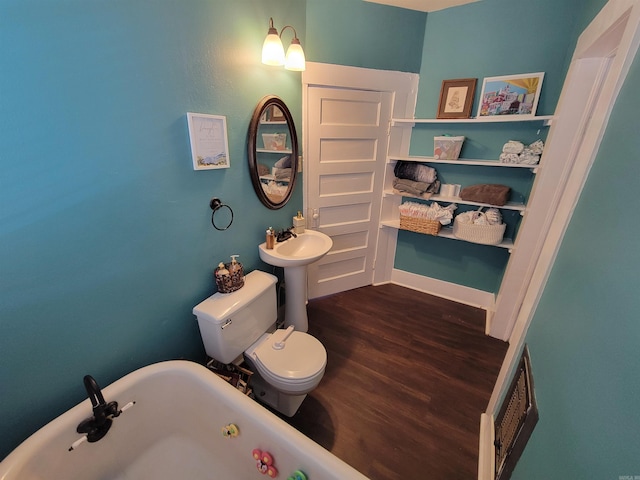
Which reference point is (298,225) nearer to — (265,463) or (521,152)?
(265,463)

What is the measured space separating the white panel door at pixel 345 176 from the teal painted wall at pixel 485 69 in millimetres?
469

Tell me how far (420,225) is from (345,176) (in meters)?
0.86

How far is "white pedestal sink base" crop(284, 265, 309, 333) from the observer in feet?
6.44

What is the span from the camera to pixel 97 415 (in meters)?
1.02

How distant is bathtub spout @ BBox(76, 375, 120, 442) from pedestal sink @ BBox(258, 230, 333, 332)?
1.02m

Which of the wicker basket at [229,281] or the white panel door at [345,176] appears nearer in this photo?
the wicker basket at [229,281]

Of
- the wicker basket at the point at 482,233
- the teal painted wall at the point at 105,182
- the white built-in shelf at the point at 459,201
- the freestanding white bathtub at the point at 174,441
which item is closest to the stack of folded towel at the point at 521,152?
the white built-in shelf at the point at 459,201

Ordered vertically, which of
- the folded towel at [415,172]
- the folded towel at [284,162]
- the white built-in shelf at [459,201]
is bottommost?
the white built-in shelf at [459,201]

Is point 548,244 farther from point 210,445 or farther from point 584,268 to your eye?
point 210,445

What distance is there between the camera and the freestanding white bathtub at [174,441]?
925 millimetres

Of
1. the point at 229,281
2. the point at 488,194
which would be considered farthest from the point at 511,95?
the point at 229,281

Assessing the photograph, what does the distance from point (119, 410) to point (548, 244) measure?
2006mm

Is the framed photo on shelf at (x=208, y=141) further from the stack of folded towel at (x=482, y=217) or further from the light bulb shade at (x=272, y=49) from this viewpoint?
the stack of folded towel at (x=482, y=217)

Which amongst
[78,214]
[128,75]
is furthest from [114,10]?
[78,214]
